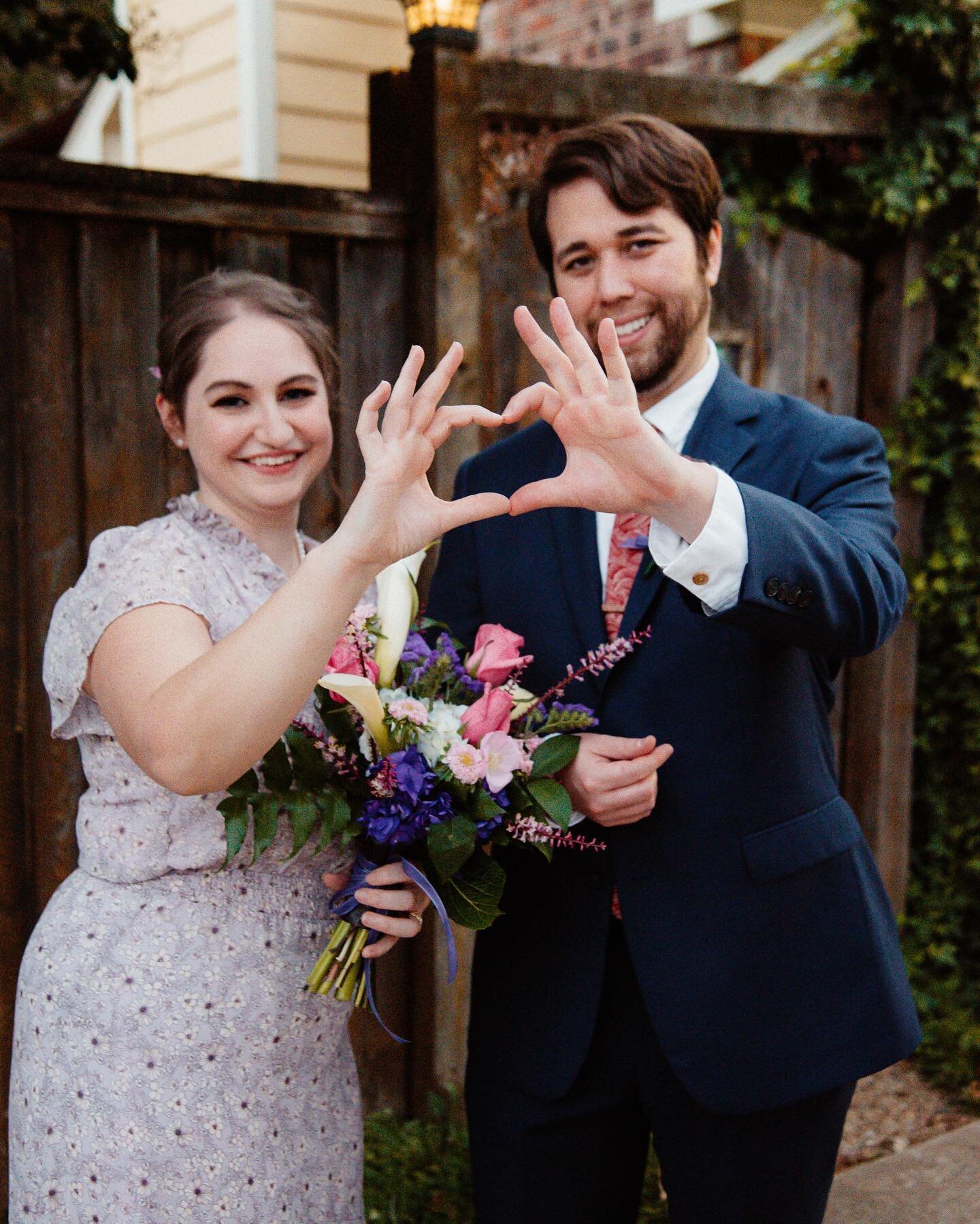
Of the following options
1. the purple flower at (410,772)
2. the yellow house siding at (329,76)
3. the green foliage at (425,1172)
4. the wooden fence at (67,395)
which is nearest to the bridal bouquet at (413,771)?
the purple flower at (410,772)

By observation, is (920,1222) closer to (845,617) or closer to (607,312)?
(845,617)

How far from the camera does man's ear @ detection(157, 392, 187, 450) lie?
6.56 feet

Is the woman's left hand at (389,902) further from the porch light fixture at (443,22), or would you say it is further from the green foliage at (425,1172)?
the porch light fixture at (443,22)

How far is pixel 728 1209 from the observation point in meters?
1.98

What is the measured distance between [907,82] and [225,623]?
2.85 metres

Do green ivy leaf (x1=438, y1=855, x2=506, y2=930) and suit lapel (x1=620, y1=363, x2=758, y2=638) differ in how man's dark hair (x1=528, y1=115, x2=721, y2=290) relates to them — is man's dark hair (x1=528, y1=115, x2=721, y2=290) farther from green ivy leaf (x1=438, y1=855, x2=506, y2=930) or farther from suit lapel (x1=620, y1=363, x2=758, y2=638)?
green ivy leaf (x1=438, y1=855, x2=506, y2=930)

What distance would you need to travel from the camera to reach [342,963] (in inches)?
72.0

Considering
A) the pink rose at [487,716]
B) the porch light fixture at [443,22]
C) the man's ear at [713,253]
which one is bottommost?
the pink rose at [487,716]

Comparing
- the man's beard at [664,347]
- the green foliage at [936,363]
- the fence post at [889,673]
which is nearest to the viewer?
the man's beard at [664,347]

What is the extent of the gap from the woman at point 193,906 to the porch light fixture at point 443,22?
1241 mm

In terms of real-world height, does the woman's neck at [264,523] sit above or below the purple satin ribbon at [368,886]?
above

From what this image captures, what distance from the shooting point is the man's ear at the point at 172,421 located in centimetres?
200

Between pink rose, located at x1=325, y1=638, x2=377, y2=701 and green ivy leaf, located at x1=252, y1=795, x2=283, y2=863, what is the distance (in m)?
0.18

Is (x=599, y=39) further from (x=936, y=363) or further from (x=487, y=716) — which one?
(x=487, y=716)
